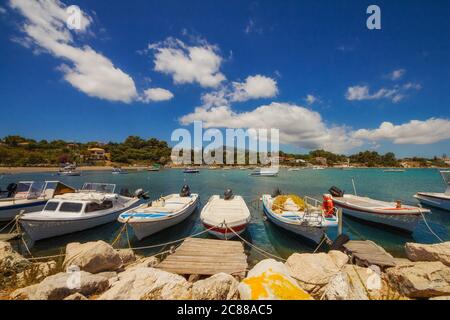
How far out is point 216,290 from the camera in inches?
202

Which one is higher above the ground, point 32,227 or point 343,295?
point 343,295

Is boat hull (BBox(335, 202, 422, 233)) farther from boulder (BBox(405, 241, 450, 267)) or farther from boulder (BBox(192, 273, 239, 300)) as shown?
boulder (BBox(192, 273, 239, 300))

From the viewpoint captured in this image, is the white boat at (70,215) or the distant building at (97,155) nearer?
the white boat at (70,215)

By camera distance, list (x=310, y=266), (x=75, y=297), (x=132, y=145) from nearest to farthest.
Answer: (x=75, y=297) < (x=310, y=266) < (x=132, y=145)

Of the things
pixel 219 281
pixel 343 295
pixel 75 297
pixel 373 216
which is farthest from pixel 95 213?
pixel 373 216

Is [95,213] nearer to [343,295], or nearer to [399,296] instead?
[343,295]

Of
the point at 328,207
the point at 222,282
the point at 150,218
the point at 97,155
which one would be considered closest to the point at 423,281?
the point at 222,282

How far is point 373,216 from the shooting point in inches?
630

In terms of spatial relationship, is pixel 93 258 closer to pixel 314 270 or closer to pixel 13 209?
pixel 314 270

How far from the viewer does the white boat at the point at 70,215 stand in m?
12.2

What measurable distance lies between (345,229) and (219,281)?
15.5 meters

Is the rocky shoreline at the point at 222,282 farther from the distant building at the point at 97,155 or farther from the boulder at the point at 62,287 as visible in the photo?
the distant building at the point at 97,155

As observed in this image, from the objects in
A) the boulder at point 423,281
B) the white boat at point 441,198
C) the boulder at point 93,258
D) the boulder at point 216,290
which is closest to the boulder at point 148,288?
the boulder at point 216,290

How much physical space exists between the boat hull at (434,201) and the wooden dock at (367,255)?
68.4 ft
